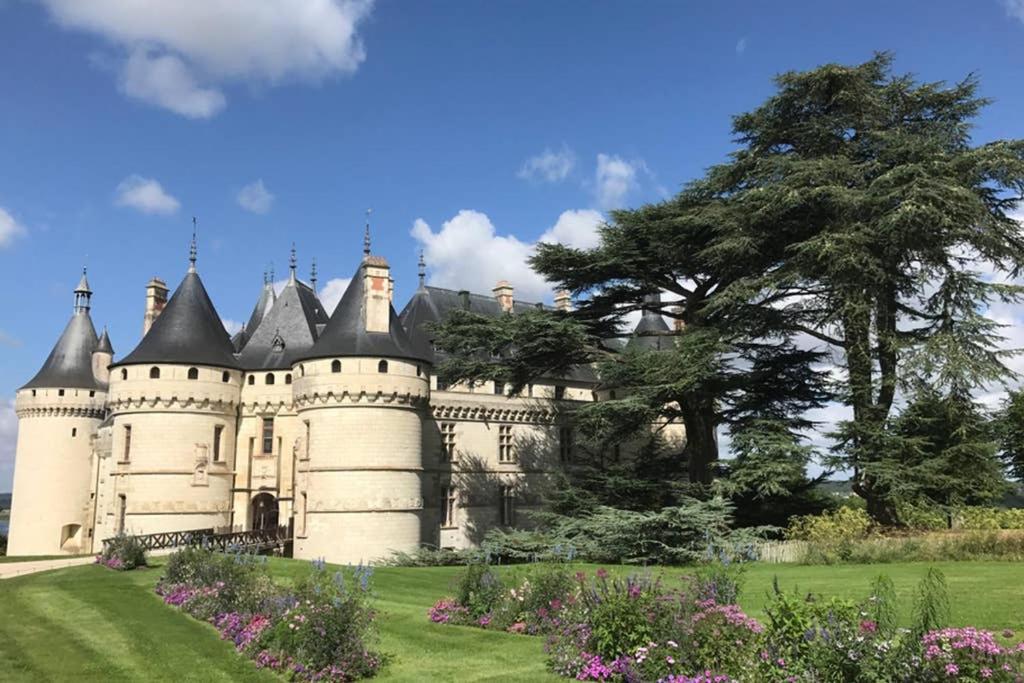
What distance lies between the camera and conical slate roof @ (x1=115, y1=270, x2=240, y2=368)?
1104 inches

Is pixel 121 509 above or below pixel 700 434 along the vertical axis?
below

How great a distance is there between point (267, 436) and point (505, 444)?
9604 millimetres

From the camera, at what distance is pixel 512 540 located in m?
24.3

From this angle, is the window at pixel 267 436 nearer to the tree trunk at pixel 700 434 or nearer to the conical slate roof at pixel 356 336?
the conical slate roof at pixel 356 336

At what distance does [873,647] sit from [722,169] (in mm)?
21001

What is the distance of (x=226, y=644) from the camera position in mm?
11359

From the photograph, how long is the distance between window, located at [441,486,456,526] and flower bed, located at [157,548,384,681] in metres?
18.2

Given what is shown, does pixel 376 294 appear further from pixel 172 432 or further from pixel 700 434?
pixel 700 434

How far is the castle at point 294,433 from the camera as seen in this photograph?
26297 mm

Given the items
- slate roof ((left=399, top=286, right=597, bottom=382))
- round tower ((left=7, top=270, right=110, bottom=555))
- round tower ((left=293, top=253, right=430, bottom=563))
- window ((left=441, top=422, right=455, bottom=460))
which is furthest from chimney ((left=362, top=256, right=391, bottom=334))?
round tower ((left=7, top=270, right=110, bottom=555))

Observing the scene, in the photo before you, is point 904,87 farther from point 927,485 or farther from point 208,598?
point 208,598

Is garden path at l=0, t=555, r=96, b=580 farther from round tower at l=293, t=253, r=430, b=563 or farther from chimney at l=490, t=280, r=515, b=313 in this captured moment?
chimney at l=490, t=280, r=515, b=313

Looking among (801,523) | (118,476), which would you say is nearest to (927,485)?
(801,523)

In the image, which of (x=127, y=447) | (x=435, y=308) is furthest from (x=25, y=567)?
(x=435, y=308)
